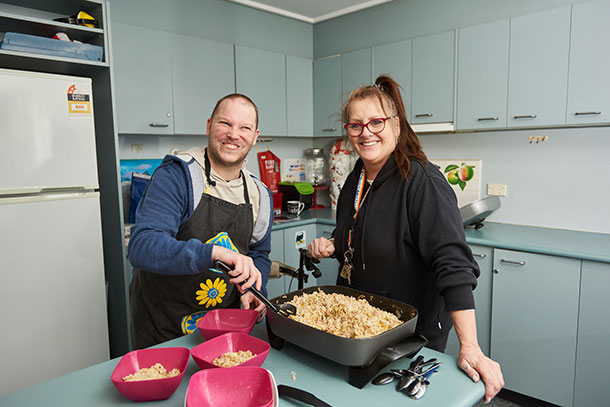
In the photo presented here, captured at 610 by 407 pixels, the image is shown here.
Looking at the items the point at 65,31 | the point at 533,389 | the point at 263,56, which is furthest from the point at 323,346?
the point at 263,56

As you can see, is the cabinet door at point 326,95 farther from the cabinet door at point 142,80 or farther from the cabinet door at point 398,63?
the cabinet door at point 142,80

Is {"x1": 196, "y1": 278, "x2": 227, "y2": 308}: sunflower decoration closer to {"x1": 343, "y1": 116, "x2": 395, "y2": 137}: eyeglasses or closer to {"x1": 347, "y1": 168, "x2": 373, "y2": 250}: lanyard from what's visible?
{"x1": 347, "y1": 168, "x2": 373, "y2": 250}: lanyard

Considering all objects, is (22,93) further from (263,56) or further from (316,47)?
(316,47)

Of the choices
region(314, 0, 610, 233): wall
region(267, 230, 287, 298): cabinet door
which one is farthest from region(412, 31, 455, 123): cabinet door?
region(267, 230, 287, 298): cabinet door

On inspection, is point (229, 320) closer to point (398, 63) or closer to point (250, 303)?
point (250, 303)

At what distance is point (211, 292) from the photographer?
1.67 meters

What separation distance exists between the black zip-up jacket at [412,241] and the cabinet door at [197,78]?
1.97 metres

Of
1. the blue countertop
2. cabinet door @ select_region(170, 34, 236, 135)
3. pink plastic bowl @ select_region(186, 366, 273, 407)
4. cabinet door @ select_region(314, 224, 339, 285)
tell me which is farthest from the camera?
cabinet door @ select_region(314, 224, 339, 285)

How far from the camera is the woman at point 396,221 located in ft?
4.30

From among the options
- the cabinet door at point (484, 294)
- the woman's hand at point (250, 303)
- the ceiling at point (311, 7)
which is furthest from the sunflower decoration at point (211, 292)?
the ceiling at point (311, 7)

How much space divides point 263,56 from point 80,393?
9.83ft

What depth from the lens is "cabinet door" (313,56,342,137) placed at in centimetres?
375

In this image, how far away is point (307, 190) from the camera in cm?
374

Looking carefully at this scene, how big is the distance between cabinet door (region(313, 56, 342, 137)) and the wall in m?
0.42
